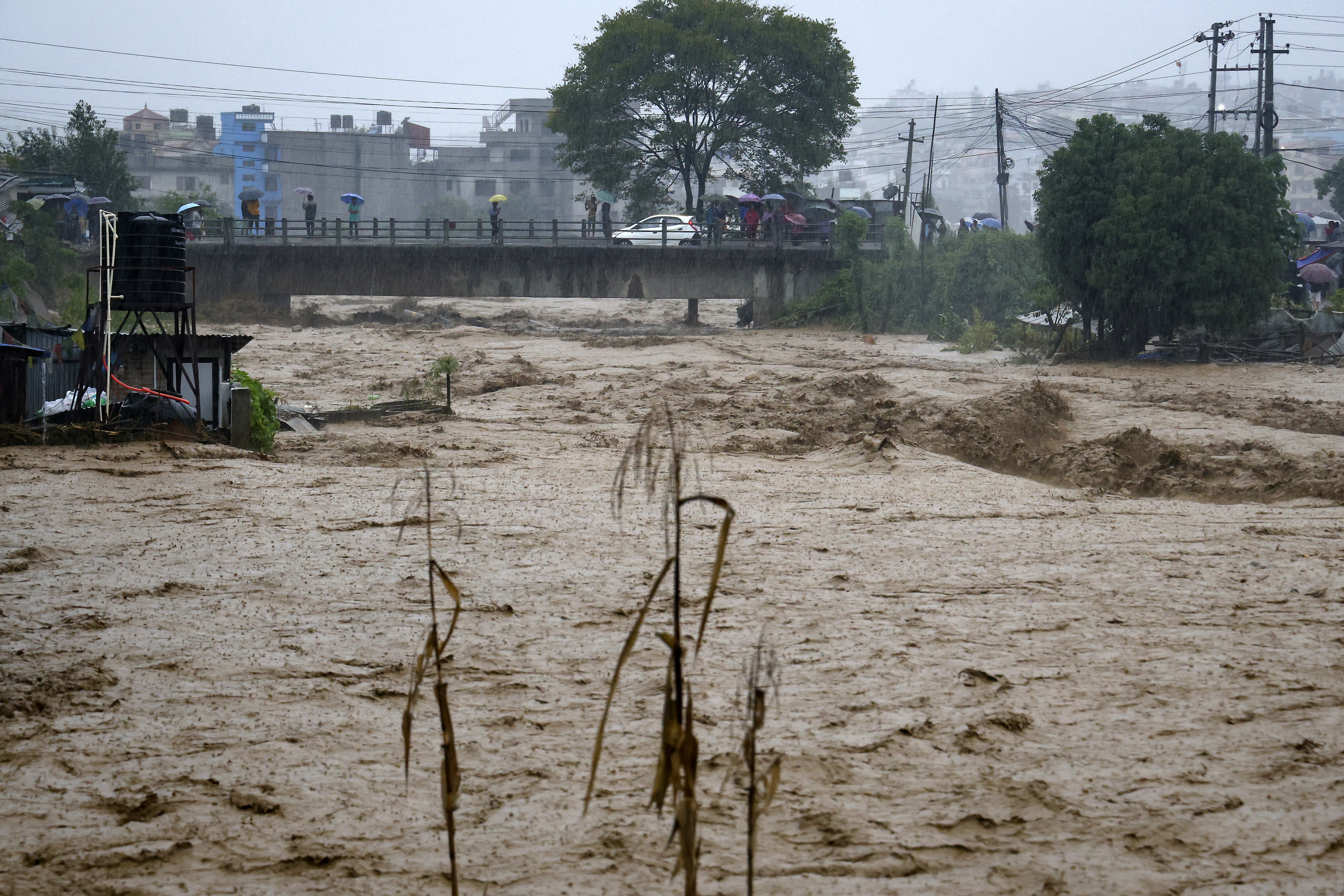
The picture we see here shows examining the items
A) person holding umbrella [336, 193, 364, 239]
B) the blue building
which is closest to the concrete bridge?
person holding umbrella [336, 193, 364, 239]

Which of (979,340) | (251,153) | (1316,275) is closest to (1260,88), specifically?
(1316,275)

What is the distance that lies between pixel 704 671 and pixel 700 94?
141 feet

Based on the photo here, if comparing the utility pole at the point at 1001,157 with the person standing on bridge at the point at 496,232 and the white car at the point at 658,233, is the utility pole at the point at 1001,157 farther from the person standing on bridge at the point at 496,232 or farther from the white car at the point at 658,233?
the person standing on bridge at the point at 496,232

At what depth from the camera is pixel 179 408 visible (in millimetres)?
12633

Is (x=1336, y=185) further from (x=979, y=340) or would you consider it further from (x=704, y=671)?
(x=704, y=671)

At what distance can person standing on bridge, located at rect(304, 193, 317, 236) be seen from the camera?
36031 mm

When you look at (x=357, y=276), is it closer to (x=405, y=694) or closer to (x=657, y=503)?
(x=657, y=503)

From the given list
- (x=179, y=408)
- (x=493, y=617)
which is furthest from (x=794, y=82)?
(x=493, y=617)

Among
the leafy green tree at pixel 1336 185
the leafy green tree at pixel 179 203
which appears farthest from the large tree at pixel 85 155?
the leafy green tree at pixel 1336 185

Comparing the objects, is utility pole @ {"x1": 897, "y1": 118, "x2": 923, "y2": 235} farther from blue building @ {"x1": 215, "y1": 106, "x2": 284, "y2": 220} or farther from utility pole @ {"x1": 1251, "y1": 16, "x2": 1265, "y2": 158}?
blue building @ {"x1": 215, "y1": 106, "x2": 284, "y2": 220}

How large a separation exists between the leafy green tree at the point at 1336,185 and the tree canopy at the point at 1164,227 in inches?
1311

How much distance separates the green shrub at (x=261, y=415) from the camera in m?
13.2

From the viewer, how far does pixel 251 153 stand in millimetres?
80875

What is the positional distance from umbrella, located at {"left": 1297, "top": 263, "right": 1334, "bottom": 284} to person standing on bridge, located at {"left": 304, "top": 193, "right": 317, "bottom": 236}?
26495mm
